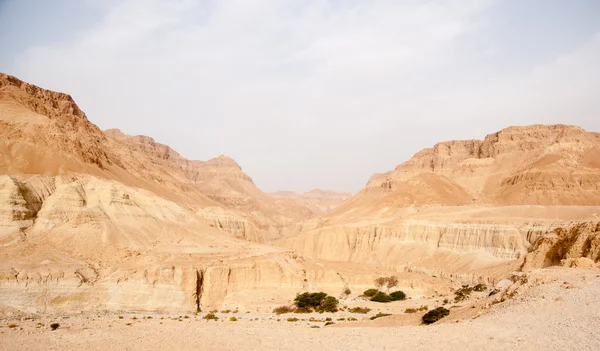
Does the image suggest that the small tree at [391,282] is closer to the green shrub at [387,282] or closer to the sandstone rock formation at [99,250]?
the green shrub at [387,282]

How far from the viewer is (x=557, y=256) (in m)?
34.0

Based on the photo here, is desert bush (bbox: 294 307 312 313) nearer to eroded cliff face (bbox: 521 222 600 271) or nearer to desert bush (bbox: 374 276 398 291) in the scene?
desert bush (bbox: 374 276 398 291)

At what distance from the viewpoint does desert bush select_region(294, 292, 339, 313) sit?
39.0 metres

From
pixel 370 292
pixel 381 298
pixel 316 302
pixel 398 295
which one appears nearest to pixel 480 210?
pixel 398 295

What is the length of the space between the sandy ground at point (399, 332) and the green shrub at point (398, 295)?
58.8 ft

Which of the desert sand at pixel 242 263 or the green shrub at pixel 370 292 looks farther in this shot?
the green shrub at pixel 370 292

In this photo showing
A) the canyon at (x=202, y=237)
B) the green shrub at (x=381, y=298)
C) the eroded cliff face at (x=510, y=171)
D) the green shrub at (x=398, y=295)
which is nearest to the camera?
the canyon at (x=202, y=237)

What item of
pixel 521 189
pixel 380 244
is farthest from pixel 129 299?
pixel 521 189

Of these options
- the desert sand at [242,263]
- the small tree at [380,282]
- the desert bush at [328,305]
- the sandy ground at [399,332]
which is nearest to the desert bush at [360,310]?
the desert sand at [242,263]

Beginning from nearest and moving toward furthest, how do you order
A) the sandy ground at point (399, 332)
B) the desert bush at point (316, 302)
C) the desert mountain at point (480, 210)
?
the sandy ground at point (399, 332)
the desert bush at point (316, 302)
the desert mountain at point (480, 210)

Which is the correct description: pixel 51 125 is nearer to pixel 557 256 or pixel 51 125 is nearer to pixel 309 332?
pixel 309 332

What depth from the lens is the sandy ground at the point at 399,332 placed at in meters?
15.3

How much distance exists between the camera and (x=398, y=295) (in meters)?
45.0

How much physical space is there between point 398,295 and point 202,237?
75.0 feet
